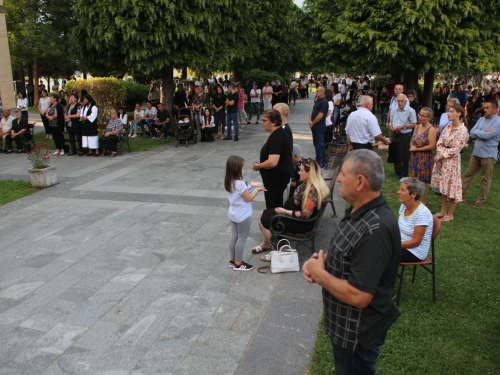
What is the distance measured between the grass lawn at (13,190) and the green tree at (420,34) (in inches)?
396

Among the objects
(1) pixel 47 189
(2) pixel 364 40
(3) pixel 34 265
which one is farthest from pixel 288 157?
(2) pixel 364 40

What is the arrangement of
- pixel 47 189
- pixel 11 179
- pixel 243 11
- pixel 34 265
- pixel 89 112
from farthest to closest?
pixel 243 11 < pixel 89 112 < pixel 11 179 < pixel 47 189 < pixel 34 265

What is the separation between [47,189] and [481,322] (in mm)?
8464

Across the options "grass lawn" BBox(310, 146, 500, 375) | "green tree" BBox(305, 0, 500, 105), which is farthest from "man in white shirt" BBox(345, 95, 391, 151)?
"green tree" BBox(305, 0, 500, 105)

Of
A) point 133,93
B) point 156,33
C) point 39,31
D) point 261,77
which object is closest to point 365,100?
point 156,33

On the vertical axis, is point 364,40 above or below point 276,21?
below

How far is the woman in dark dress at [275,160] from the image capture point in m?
5.68

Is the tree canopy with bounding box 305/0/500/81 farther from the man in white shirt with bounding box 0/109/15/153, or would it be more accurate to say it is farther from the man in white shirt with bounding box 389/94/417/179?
the man in white shirt with bounding box 0/109/15/153

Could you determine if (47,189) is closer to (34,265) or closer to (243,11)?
(34,265)

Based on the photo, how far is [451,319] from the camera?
14.2 feet

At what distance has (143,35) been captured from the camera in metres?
13.8

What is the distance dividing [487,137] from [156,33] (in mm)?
10223

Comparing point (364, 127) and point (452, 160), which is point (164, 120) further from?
point (452, 160)

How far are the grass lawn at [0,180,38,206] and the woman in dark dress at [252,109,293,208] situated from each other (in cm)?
563
